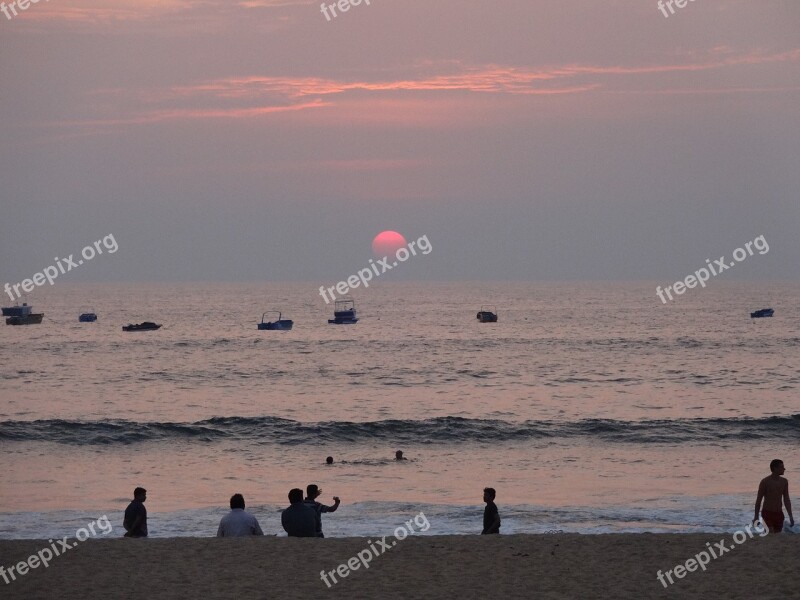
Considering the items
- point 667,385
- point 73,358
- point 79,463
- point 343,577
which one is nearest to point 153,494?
point 79,463

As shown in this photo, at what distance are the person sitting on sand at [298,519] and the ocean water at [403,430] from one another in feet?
16.3

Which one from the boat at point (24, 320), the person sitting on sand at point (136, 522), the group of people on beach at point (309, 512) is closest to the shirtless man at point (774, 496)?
the group of people on beach at point (309, 512)

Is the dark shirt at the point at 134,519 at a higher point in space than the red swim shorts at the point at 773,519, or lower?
higher

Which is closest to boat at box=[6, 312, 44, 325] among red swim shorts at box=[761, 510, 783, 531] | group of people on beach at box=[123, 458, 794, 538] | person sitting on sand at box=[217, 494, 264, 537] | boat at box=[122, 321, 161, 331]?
boat at box=[122, 321, 161, 331]

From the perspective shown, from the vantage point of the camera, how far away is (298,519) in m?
15.0

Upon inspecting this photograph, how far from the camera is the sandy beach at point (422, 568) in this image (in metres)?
11.8

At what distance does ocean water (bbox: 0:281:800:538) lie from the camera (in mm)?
23141

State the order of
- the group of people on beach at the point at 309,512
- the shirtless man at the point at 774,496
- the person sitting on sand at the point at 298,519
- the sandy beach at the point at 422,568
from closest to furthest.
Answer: the sandy beach at the point at 422,568, the shirtless man at the point at 774,496, the group of people on beach at the point at 309,512, the person sitting on sand at the point at 298,519

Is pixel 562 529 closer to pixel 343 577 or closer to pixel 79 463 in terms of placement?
pixel 343 577

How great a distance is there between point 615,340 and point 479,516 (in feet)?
260

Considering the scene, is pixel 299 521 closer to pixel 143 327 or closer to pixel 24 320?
pixel 143 327

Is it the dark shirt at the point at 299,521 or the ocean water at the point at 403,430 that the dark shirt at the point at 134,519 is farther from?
the ocean water at the point at 403,430

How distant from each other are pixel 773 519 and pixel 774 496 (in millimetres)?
467

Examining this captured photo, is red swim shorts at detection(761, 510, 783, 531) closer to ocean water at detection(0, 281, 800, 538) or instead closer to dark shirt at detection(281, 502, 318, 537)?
ocean water at detection(0, 281, 800, 538)
